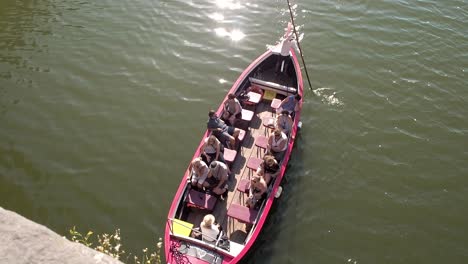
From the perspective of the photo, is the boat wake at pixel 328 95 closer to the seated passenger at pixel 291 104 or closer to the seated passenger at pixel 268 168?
the seated passenger at pixel 291 104

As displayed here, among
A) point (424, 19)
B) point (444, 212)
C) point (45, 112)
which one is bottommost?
point (444, 212)

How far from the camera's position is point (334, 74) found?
16.8m

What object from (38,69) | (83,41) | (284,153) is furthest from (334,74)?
(38,69)

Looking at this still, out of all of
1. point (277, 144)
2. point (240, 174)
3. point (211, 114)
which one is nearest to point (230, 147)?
point (240, 174)

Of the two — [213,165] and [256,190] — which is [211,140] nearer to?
[213,165]

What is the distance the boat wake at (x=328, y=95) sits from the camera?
51.4 feet

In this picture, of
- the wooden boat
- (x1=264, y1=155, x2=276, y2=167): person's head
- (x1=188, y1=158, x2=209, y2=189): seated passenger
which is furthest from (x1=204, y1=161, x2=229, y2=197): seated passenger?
(x1=264, y1=155, x2=276, y2=167): person's head

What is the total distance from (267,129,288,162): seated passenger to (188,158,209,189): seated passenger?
2.29m

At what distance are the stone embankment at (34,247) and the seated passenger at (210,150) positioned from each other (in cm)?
839

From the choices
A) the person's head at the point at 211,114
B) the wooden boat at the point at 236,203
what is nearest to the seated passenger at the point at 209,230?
the wooden boat at the point at 236,203

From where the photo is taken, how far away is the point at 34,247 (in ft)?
11.2

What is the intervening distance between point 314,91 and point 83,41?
1089cm

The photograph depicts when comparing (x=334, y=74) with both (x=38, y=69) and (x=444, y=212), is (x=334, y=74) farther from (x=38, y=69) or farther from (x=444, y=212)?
(x=38, y=69)

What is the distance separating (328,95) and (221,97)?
14.8ft
